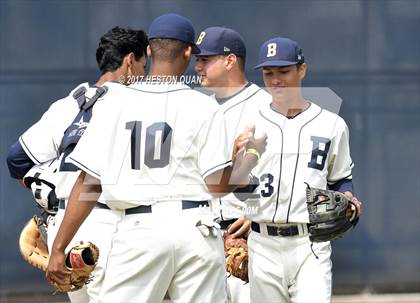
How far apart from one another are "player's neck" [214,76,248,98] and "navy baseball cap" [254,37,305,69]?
368mm

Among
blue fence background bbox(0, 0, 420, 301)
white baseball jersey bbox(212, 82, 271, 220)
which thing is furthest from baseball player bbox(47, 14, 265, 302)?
blue fence background bbox(0, 0, 420, 301)

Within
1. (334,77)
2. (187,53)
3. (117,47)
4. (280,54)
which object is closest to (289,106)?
(280,54)

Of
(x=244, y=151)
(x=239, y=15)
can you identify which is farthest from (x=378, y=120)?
(x=244, y=151)

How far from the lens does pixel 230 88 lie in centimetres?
663

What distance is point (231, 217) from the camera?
6504mm

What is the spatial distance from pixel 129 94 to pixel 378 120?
4.29 m

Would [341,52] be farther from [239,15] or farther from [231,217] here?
[231,217]

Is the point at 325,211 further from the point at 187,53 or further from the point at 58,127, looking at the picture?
the point at 58,127

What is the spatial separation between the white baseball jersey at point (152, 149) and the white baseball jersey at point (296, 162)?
128 cm

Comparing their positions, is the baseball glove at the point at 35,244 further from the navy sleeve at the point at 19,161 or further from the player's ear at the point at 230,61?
the player's ear at the point at 230,61

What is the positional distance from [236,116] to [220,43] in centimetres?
45

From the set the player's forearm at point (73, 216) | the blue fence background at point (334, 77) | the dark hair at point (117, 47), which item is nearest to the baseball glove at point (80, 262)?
the player's forearm at point (73, 216)

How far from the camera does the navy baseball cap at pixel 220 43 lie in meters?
6.56

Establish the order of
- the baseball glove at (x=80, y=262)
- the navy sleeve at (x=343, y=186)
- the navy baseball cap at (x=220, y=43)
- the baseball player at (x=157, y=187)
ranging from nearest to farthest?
the baseball player at (x=157, y=187), the baseball glove at (x=80, y=262), the navy sleeve at (x=343, y=186), the navy baseball cap at (x=220, y=43)
